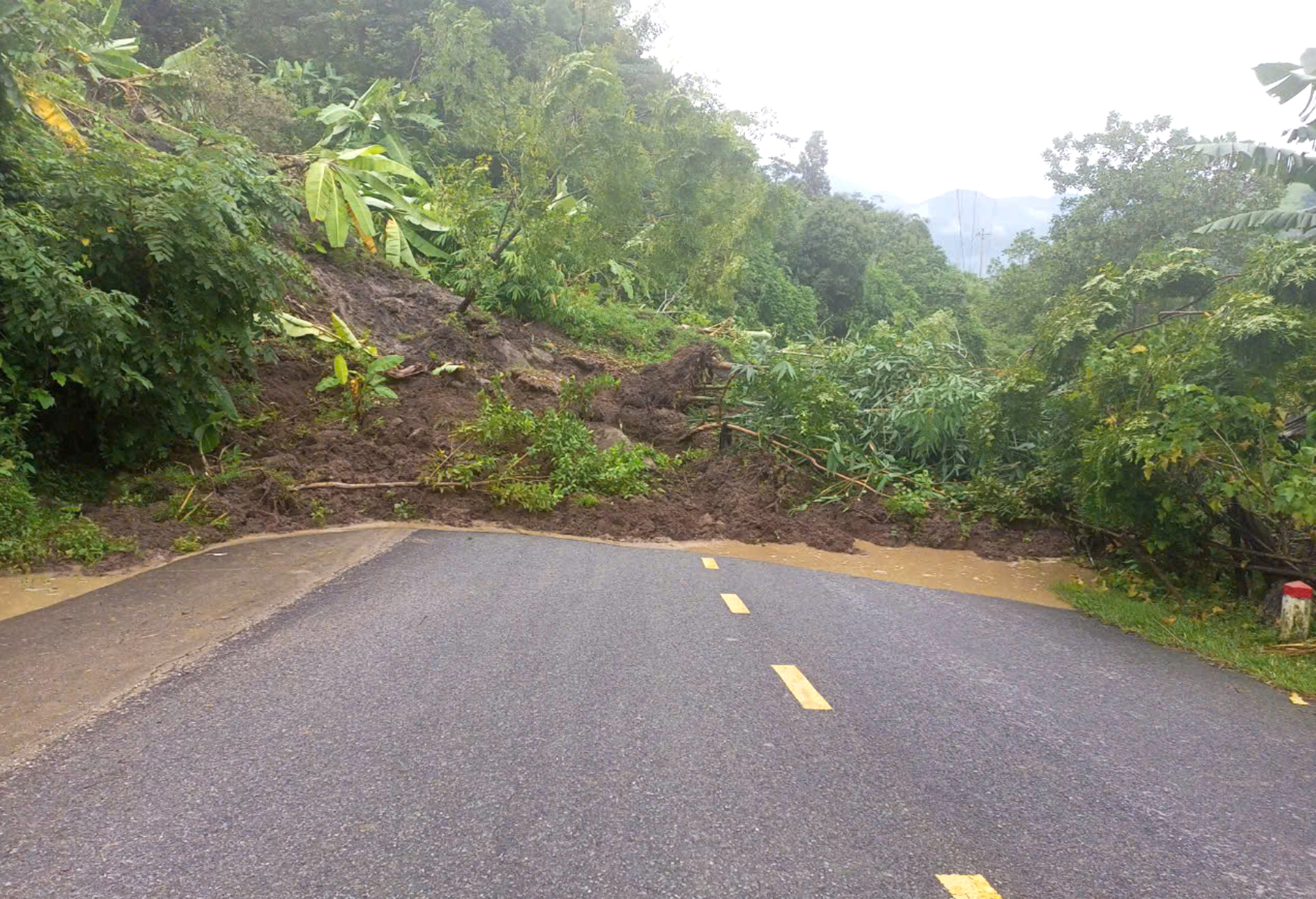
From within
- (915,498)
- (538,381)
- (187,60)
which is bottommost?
(915,498)

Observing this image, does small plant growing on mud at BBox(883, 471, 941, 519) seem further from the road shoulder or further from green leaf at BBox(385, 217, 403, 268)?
green leaf at BBox(385, 217, 403, 268)

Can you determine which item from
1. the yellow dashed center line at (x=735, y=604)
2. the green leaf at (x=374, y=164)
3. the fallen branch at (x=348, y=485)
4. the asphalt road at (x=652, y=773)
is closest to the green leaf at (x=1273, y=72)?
the asphalt road at (x=652, y=773)

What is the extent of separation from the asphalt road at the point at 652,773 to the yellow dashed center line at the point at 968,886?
15 millimetres

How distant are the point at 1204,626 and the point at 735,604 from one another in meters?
3.95

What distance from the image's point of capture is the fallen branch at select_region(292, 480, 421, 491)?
9852 mm

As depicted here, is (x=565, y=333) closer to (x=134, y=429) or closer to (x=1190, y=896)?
(x=134, y=429)

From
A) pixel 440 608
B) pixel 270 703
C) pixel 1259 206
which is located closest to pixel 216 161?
pixel 440 608

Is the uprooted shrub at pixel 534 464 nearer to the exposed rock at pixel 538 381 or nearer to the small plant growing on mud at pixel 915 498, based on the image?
the exposed rock at pixel 538 381

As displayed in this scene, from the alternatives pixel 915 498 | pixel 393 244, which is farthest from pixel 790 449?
pixel 393 244

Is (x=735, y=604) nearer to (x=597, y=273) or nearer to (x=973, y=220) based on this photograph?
(x=597, y=273)

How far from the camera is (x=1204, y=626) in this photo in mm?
7148

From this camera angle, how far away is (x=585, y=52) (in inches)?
659

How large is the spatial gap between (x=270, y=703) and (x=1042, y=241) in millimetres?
28461

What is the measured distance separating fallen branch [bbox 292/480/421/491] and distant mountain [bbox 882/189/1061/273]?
Result: 38.9 metres
